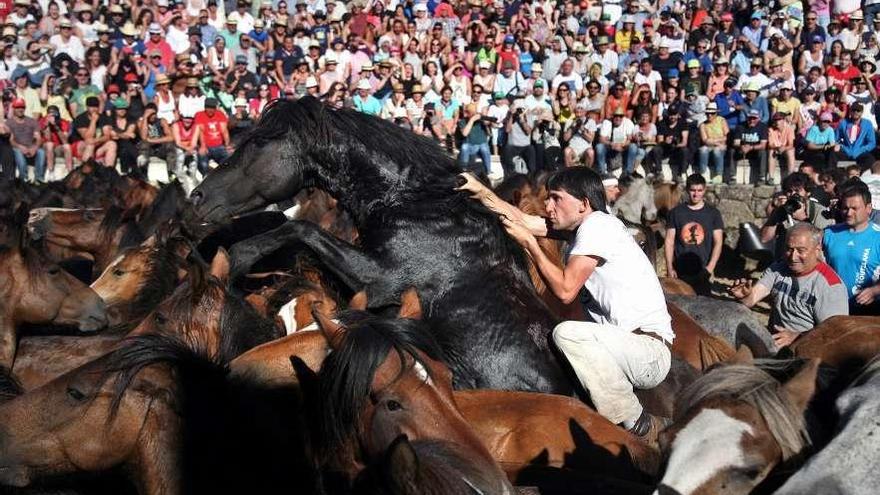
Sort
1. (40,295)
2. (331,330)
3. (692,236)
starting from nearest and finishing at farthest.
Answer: (331,330) → (40,295) → (692,236)

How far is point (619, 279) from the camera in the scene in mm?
5578

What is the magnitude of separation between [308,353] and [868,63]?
14.8 m

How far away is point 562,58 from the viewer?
18688 millimetres

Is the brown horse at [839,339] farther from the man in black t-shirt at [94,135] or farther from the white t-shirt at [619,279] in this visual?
the man in black t-shirt at [94,135]

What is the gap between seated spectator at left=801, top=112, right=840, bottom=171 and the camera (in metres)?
16.4

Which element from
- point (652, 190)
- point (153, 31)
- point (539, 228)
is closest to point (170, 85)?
point (153, 31)

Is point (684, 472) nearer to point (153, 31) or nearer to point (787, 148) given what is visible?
point (787, 148)

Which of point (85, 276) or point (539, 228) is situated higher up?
point (539, 228)

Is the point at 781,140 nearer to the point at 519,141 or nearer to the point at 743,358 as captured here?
the point at 519,141

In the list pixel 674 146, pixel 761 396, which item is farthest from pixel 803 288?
pixel 674 146

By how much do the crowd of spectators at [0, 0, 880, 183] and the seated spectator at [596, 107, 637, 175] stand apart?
3cm

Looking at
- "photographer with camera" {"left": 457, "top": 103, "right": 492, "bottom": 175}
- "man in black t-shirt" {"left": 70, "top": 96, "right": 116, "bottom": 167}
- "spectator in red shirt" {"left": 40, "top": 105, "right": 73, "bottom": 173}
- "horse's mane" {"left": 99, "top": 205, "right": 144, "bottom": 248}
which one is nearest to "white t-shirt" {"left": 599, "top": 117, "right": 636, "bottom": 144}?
"photographer with camera" {"left": 457, "top": 103, "right": 492, "bottom": 175}

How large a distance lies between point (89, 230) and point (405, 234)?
523 cm

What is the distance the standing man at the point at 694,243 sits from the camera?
12.9 m
